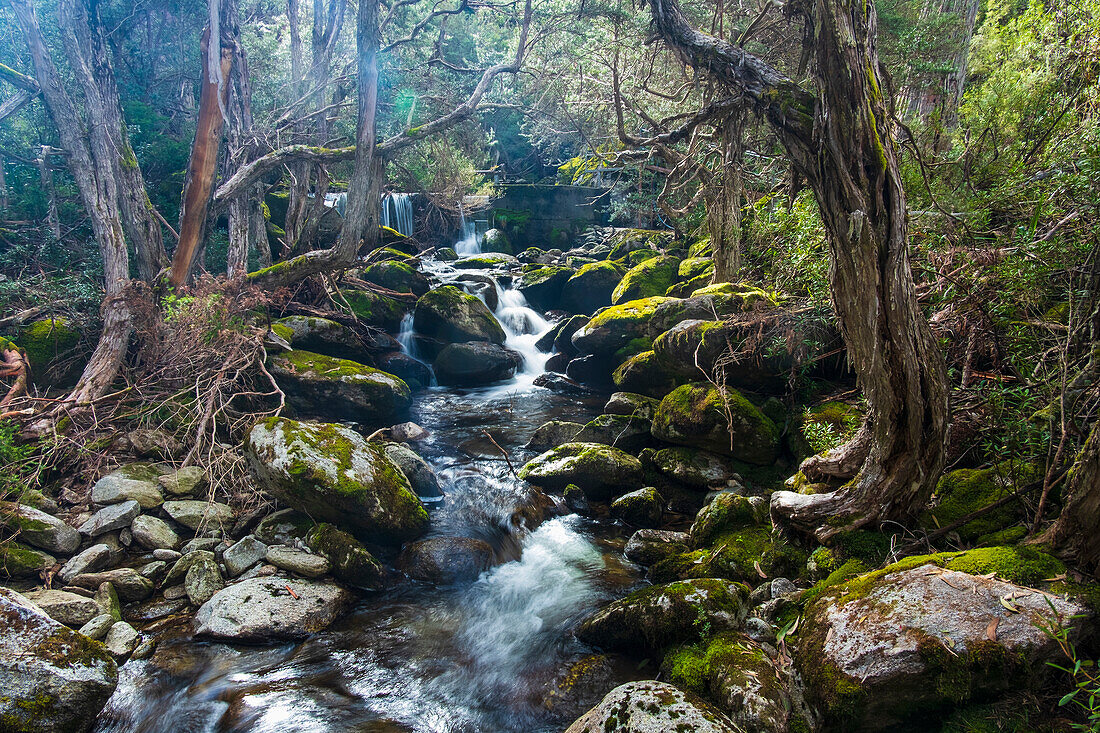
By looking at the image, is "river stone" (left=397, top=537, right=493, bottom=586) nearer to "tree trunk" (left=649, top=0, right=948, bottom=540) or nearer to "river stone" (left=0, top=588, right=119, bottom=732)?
"river stone" (left=0, top=588, right=119, bottom=732)

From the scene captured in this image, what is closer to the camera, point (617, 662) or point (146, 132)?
point (617, 662)

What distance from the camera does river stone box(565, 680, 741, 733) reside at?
9.68 feet

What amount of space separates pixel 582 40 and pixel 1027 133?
878 centimetres

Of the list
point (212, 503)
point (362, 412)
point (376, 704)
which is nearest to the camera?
point (376, 704)

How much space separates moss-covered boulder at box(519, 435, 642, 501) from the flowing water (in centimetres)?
41

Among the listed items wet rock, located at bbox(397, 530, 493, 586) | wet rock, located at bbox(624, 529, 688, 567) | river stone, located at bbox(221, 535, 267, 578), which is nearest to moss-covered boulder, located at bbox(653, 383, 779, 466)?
wet rock, located at bbox(624, 529, 688, 567)

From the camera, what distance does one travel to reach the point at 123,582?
479 cm

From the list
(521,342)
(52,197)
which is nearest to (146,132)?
(52,197)

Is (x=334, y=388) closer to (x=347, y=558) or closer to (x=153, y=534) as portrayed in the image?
(x=153, y=534)

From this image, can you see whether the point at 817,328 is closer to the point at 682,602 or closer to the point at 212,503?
the point at 682,602

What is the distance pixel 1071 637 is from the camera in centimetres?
266

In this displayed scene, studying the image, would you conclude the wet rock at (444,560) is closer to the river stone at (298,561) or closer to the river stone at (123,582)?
the river stone at (298,561)

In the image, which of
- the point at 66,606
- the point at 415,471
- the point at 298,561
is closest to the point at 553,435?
the point at 415,471

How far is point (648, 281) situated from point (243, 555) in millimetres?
9927
